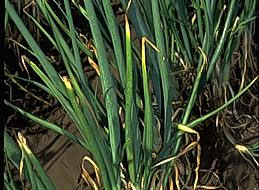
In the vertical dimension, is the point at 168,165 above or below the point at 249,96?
above

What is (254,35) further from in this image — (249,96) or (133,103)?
(133,103)

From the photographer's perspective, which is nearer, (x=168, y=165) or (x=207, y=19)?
(x=168, y=165)

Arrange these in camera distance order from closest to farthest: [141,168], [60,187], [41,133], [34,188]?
[34,188] < [141,168] < [60,187] < [41,133]

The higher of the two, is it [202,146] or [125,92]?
[125,92]

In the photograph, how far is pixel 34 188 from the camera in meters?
0.88

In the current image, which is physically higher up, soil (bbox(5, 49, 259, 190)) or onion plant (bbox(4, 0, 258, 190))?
onion plant (bbox(4, 0, 258, 190))

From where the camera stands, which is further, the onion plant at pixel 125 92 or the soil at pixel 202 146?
the soil at pixel 202 146

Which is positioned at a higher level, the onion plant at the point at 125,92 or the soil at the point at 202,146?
the onion plant at the point at 125,92

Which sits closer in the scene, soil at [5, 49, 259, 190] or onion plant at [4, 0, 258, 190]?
onion plant at [4, 0, 258, 190]

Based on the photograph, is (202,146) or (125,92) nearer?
(125,92)

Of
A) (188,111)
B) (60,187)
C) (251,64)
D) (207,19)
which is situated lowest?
(60,187)

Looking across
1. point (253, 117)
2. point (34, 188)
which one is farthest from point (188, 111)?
point (253, 117)

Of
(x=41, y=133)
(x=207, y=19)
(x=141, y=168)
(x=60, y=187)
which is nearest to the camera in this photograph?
(x=141, y=168)

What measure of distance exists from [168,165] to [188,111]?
108 millimetres
